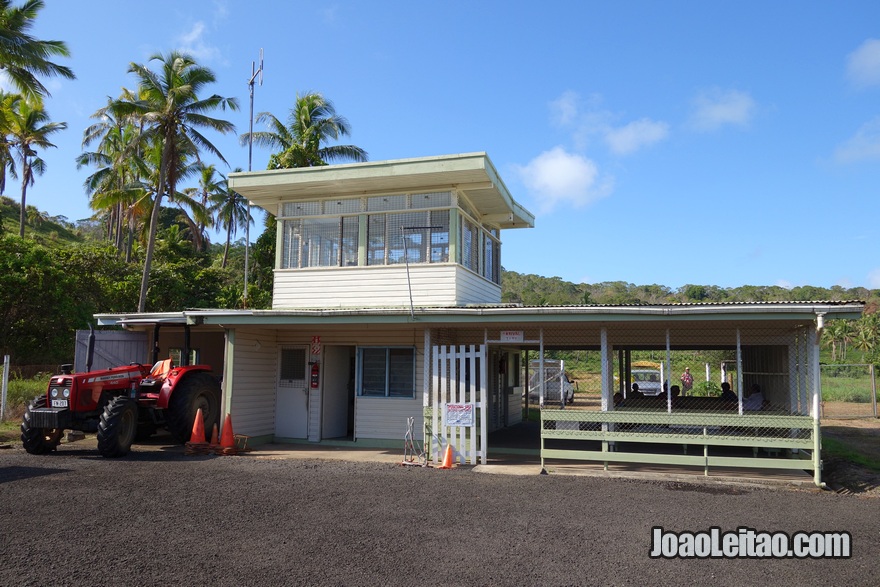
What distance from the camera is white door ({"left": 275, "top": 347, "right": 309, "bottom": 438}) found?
1380cm

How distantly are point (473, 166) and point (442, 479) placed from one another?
6058 mm

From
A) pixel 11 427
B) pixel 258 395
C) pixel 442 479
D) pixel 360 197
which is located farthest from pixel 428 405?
pixel 11 427

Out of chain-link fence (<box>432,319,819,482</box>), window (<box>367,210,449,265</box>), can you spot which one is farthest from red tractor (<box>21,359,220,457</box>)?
chain-link fence (<box>432,319,819,482</box>)

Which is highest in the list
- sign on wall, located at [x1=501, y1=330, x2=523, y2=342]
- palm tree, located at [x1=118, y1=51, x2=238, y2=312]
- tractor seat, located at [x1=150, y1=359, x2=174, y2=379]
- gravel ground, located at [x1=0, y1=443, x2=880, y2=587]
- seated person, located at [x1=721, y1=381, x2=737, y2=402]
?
palm tree, located at [x1=118, y1=51, x2=238, y2=312]

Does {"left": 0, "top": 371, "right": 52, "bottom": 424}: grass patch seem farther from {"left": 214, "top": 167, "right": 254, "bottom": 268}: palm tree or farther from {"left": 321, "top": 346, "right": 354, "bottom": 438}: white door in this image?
{"left": 214, "top": 167, "right": 254, "bottom": 268}: palm tree

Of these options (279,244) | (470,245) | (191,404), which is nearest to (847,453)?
(470,245)

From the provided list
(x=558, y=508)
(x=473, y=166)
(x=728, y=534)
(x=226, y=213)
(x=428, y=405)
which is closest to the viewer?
(x=728, y=534)

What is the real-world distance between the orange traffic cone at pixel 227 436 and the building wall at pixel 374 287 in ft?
9.52

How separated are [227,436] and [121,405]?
200 cm

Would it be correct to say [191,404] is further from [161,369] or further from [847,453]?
[847,453]

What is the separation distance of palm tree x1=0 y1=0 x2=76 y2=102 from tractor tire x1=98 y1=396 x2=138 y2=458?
1400 centimetres

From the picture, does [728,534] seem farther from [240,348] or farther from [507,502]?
[240,348]

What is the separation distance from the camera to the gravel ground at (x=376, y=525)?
5.24 metres

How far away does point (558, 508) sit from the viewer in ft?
25.4
